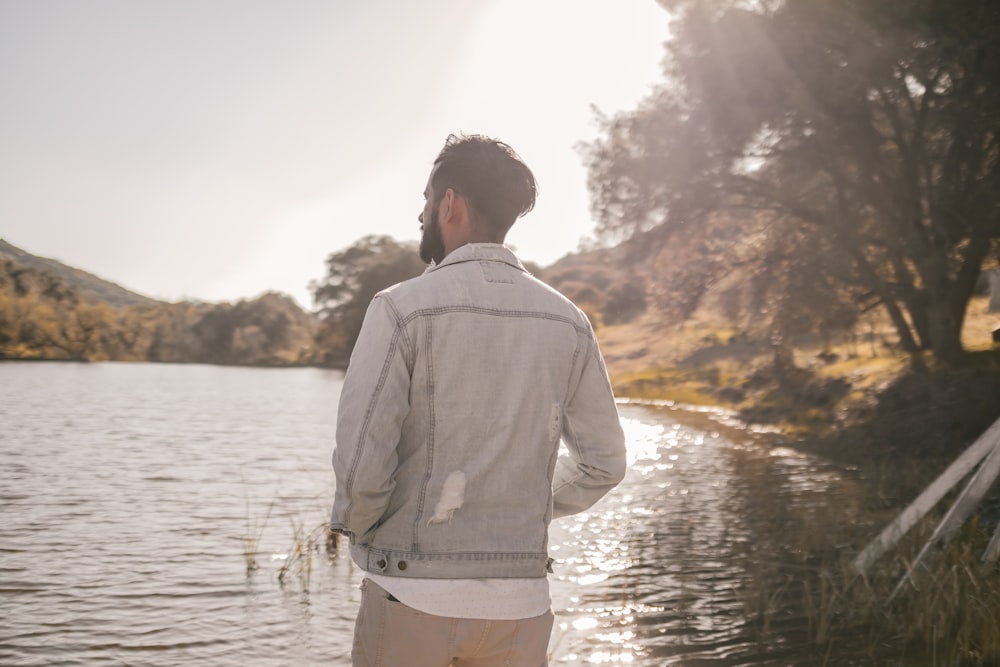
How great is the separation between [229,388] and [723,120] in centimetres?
3994

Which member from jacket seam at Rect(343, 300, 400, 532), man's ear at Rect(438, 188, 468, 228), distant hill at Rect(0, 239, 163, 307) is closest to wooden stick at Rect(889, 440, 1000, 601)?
man's ear at Rect(438, 188, 468, 228)

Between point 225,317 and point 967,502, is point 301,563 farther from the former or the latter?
point 225,317

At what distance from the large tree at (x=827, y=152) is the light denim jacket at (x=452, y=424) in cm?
1630

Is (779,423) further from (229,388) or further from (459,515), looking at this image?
(229,388)

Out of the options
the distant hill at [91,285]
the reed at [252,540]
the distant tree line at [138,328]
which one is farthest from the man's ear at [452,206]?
the distant tree line at [138,328]

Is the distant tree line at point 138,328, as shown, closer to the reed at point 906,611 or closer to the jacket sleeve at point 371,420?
the reed at point 906,611

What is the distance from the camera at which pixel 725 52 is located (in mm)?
20656

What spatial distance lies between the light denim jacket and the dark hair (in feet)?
0.36

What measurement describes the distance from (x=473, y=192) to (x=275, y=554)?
9.60 metres

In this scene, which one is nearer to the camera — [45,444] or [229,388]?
[45,444]

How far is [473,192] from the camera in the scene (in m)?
2.50

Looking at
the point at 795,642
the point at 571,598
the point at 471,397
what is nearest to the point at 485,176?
the point at 471,397

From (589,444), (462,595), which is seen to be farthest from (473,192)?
(462,595)

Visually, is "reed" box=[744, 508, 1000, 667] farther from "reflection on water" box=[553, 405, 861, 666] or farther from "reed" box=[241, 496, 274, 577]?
"reed" box=[241, 496, 274, 577]
